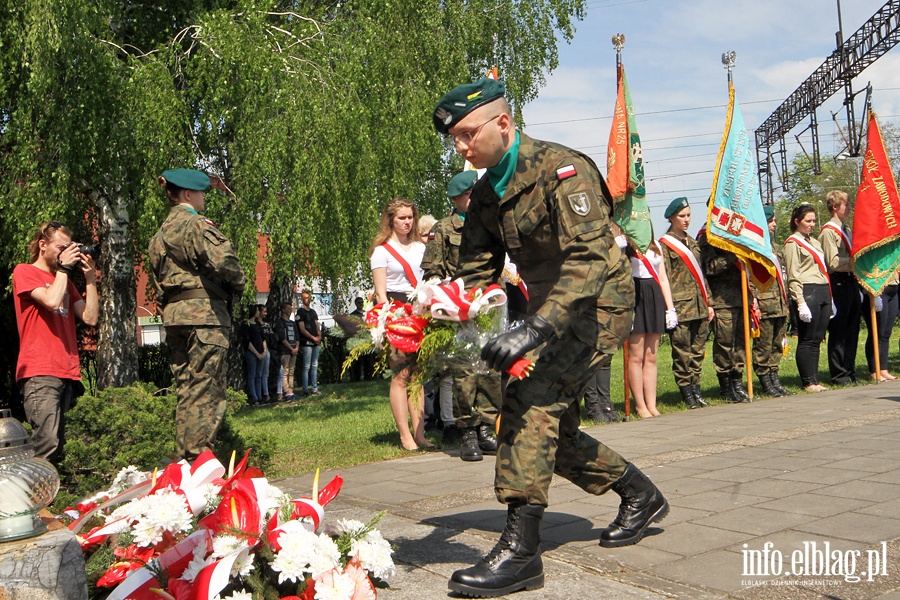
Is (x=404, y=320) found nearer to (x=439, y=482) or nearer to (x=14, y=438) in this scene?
(x=14, y=438)

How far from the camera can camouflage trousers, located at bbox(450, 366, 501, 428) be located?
7016 mm

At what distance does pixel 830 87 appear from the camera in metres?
31.2

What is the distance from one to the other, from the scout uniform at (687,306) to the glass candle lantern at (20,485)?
790cm

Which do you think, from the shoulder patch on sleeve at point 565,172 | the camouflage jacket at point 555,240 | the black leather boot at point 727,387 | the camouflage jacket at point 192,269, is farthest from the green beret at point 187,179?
the black leather boot at point 727,387

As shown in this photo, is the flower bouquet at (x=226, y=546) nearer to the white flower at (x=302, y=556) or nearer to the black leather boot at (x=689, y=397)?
the white flower at (x=302, y=556)

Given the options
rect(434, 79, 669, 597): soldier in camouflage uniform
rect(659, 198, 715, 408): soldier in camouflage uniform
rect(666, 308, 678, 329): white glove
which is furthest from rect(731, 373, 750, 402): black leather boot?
rect(434, 79, 669, 597): soldier in camouflage uniform

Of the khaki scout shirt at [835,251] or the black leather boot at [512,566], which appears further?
the khaki scout shirt at [835,251]

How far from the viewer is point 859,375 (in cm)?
1322

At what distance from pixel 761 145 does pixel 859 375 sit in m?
28.1

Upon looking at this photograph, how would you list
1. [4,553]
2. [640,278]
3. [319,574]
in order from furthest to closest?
1. [640,278]
2. [319,574]
3. [4,553]

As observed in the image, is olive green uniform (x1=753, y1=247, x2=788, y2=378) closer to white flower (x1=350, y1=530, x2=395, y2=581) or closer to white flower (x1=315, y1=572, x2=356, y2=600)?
white flower (x1=350, y1=530, x2=395, y2=581)

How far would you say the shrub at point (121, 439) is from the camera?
6.68 m

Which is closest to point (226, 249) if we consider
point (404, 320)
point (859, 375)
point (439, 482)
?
point (439, 482)

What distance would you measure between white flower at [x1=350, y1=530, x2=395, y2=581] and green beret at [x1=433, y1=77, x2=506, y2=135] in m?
1.77
